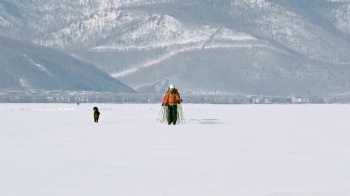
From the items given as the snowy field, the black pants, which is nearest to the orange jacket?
the black pants

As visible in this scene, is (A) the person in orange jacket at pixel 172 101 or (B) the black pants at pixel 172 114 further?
(B) the black pants at pixel 172 114

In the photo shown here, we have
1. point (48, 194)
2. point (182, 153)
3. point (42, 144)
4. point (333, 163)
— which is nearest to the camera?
point (48, 194)

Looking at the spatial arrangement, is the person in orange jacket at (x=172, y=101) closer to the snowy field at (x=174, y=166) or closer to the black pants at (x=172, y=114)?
the black pants at (x=172, y=114)

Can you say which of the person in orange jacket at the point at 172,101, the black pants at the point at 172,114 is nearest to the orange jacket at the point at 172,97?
the person in orange jacket at the point at 172,101

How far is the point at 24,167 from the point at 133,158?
4578 mm

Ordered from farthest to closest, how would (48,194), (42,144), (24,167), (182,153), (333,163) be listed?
(42,144), (182,153), (333,163), (24,167), (48,194)

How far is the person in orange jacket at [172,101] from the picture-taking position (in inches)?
2387

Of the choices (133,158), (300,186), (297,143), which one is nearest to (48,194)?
(300,186)

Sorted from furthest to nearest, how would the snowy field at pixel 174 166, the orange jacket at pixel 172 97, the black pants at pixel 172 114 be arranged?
the black pants at pixel 172 114
the orange jacket at pixel 172 97
the snowy field at pixel 174 166

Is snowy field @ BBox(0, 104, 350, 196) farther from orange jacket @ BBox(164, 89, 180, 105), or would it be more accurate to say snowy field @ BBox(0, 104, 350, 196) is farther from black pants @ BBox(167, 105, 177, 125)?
black pants @ BBox(167, 105, 177, 125)

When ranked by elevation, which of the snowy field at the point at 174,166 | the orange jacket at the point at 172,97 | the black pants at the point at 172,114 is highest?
the orange jacket at the point at 172,97

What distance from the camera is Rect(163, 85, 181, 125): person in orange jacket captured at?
60625 millimetres

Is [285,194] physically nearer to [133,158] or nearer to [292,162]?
[292,162]

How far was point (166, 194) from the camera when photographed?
72.6ft
